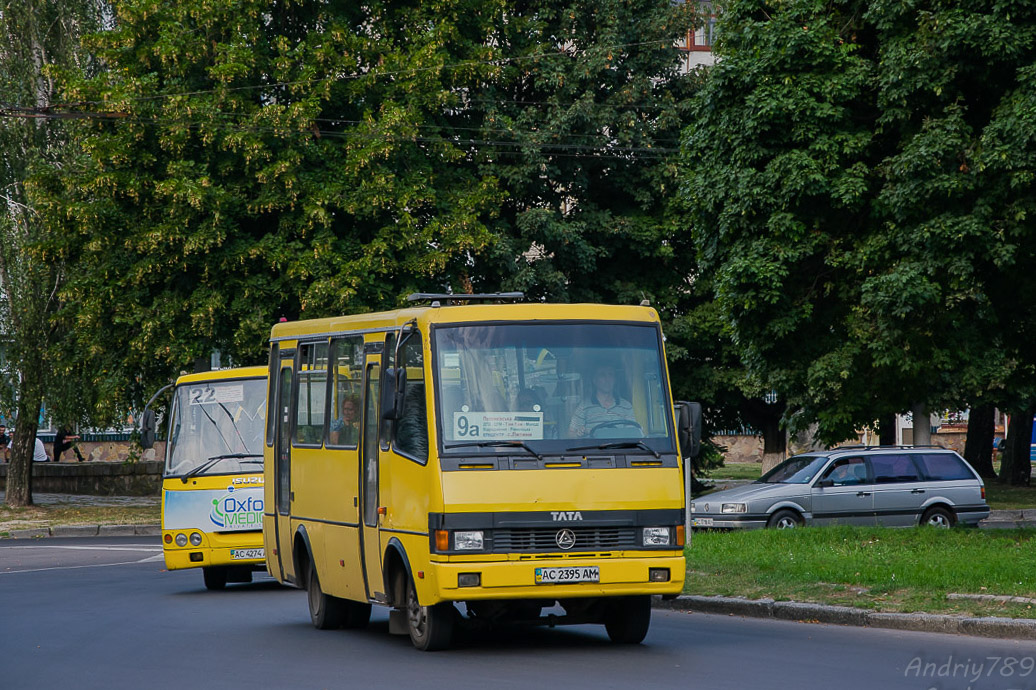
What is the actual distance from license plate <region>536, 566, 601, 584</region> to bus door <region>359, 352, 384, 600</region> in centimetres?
Answer: 179

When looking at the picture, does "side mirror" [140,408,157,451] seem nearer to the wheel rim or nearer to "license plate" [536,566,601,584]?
the wheel rim

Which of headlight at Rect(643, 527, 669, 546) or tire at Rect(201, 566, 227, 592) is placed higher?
headlight at Rect(643, 527, 669, 546)

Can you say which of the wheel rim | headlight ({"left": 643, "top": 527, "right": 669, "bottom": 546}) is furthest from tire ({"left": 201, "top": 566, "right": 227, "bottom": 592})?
headlight ({"left": 643, "top": 527, "right": 669, "bottom": 546})

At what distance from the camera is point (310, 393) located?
14.7 meters

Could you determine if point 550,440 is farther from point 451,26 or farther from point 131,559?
point 451,26

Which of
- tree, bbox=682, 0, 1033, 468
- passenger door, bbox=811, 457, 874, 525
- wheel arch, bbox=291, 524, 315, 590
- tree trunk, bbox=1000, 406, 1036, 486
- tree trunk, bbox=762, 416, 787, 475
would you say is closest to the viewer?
wheel arch, bbox=291, 524, 315, 590

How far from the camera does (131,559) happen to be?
81.3 ft

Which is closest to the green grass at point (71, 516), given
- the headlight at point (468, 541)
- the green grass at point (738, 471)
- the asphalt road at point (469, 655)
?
the asphalt road at point (469, 655)

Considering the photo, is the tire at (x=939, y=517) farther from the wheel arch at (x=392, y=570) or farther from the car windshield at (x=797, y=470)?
the wheel arch at (x=392, y=570)

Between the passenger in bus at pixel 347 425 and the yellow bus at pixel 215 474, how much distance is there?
17.6 feet

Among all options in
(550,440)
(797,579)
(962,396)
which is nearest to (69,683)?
(550,440)

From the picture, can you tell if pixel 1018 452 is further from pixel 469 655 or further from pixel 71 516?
pixel 469 655

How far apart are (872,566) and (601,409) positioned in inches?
219

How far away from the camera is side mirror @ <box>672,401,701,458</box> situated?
1198cm
